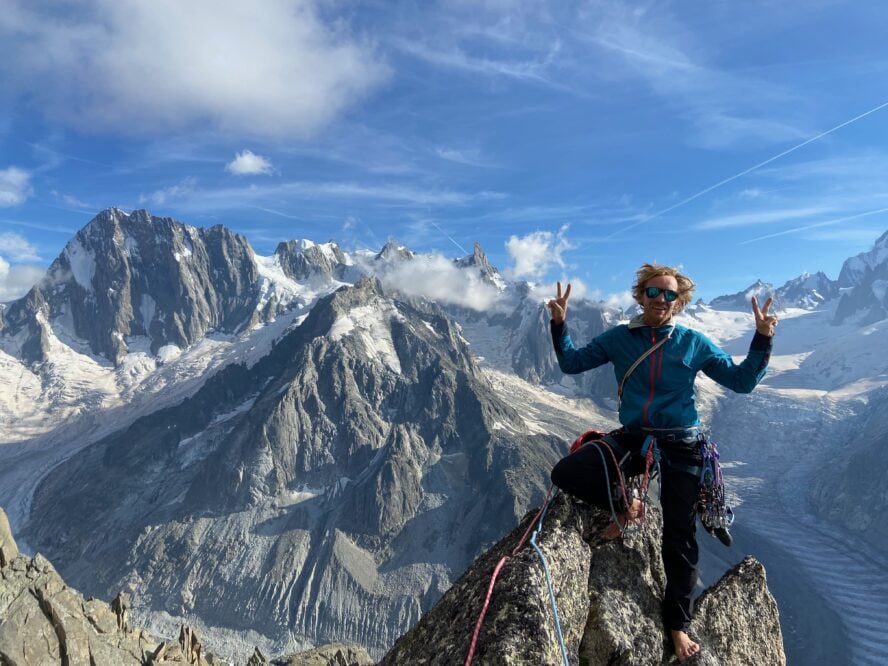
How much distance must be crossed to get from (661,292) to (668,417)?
2.11 m

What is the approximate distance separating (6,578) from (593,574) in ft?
205

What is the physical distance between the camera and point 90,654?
144ft

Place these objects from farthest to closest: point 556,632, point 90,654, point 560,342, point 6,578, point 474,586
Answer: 1. point 6,578
2. point 90,654
3. point 560,342
4. point 474,586
5. point 556,632

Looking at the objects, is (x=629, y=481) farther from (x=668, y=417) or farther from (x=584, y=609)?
(x=584, y=609)

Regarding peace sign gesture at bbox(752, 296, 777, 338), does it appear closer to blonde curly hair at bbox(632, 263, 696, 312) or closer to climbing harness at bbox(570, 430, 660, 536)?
blonde curly hair at bbox(632, 263, 696, 312)

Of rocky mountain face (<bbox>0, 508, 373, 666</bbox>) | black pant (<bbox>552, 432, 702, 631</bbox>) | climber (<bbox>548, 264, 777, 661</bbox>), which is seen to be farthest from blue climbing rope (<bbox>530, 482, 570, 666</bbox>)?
rocky mountain face (<bbox>0, 508, 373, 666</bbox>)

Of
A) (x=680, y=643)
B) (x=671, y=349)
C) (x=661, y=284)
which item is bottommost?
(x=680, y=643)

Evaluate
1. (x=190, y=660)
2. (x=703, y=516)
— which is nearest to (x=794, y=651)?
(x=190, y=660)

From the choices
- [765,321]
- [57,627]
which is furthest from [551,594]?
[57,627]

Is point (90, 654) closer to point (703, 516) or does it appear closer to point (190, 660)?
Result: point (190, 660)

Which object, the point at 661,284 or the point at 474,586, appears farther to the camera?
the point at 661,284

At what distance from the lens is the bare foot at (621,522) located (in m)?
8.88

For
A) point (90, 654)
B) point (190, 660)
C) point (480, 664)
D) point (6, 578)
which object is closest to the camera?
point (480, 664)

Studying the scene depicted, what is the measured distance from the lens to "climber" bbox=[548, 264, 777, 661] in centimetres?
870
